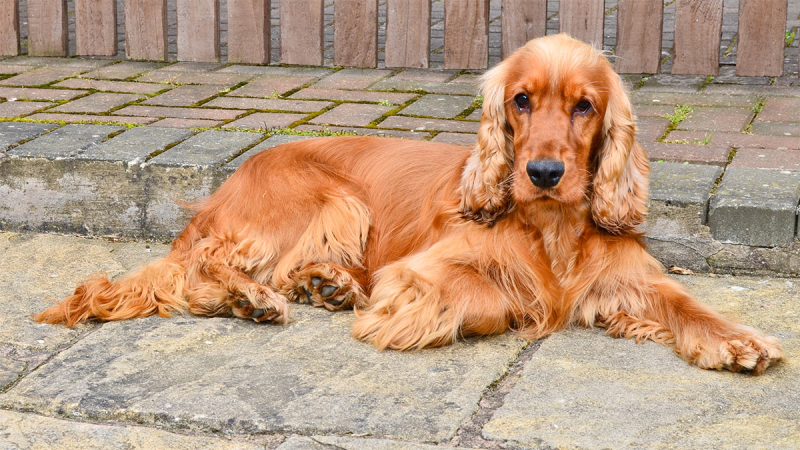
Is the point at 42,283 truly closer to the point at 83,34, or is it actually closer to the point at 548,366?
the point at 548,366

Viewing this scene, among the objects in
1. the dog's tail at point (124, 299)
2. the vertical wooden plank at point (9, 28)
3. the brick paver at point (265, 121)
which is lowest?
the dog's tail at point (124, 299)

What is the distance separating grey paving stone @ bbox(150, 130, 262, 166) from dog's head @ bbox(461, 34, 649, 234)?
1.33 m

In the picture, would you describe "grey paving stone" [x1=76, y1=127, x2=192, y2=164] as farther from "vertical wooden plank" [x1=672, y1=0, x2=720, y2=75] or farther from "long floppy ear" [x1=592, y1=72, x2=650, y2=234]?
"vertical wooden plank" [x1=672, y1=0, x2=720, y2=75]

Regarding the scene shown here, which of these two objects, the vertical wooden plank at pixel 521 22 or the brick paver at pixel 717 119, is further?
the vertical wooden plank at pixel 521 22

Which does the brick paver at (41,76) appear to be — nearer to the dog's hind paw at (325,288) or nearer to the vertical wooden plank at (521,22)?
the vertical wooden plank at (521,22)

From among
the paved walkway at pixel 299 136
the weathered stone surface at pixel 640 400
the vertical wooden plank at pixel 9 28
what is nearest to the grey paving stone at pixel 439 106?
the paved walkway at pixel 299 136

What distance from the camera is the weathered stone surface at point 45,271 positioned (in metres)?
3.20

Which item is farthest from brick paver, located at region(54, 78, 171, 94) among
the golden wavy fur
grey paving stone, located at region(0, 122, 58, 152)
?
the golden wavy fur

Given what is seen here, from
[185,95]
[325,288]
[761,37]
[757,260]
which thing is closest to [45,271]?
[325,288]

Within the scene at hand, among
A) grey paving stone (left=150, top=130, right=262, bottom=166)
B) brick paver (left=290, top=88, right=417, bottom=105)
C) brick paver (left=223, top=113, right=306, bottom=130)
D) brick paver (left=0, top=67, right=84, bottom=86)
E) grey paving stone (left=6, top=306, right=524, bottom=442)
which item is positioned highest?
brick paver (left=0, top=67, right=84, bottom=86)

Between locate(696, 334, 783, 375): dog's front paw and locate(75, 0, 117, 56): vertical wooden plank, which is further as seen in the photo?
locate(75, 0, 117, 56): vertical wooden plank

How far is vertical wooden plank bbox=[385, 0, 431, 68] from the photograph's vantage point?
5.93 m

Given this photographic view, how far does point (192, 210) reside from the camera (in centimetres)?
401

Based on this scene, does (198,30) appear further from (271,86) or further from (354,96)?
(354,96)
